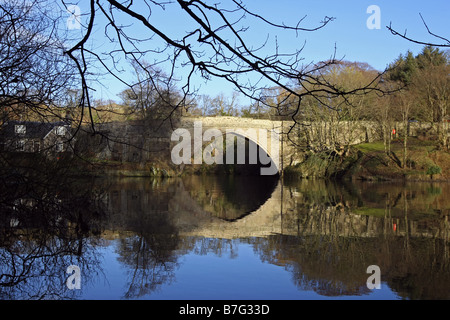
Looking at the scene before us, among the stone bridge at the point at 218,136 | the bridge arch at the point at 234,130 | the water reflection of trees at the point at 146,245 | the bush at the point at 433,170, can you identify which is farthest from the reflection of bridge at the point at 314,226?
the bridge arch at the point at 234,130

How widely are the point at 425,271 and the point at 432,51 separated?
105ft

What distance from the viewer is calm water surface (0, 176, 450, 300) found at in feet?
14.1

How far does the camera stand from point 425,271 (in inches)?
195

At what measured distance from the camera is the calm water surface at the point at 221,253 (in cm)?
429

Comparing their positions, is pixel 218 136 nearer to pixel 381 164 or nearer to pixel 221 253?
pixel 381 164

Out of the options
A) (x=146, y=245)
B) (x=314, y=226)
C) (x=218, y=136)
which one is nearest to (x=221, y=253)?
(x=146, y=245)

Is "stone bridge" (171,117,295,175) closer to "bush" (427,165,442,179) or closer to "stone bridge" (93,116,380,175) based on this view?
"stone bridge" (93,116,380,175)

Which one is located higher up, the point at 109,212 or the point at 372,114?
the point at 372,114

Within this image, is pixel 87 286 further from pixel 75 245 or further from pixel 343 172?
pixel 343 172

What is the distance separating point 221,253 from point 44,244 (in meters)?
2.19

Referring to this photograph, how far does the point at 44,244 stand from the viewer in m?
6.05

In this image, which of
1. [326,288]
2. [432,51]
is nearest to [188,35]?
[326,288]

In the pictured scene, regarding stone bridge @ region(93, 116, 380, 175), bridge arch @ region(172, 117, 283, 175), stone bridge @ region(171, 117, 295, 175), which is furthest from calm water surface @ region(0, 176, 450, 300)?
bridge arch @ region(172, 117, 283, 175)

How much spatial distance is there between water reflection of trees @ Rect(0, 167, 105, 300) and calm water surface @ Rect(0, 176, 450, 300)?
0.04 feet
